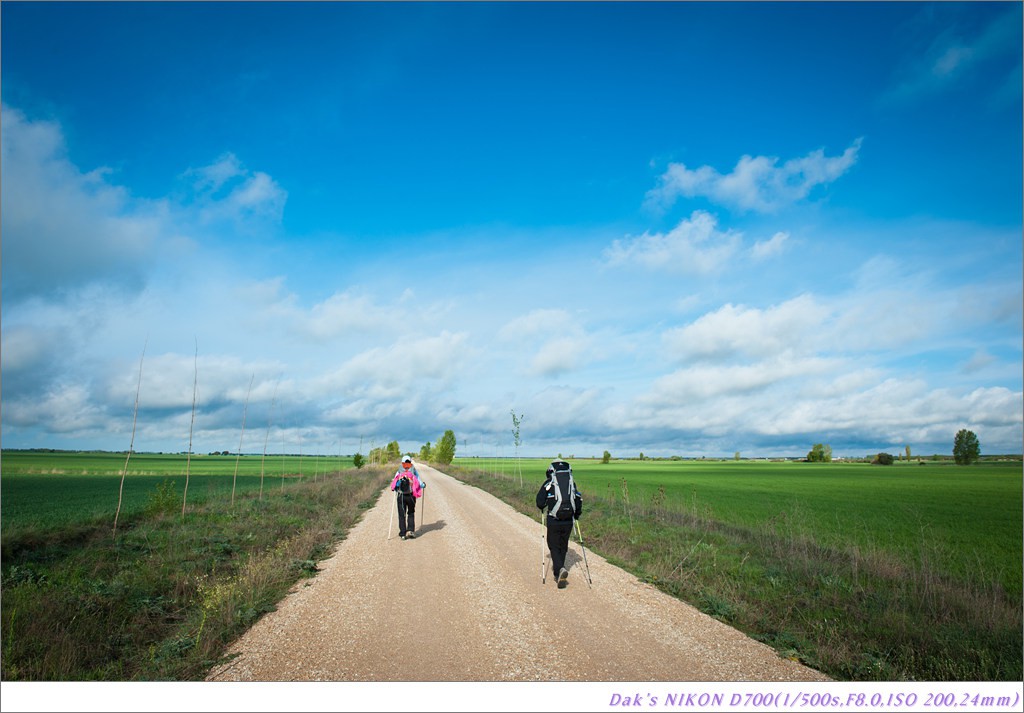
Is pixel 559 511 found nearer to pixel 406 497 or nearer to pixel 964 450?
pixel 406 497

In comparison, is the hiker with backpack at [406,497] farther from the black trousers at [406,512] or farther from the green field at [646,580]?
the green field at [646,580]

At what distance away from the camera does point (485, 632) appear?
21.1 feet

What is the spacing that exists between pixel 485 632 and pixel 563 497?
3181 millimetres

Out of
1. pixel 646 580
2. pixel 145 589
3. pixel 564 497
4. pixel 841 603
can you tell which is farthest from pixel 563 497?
pixel 145 589

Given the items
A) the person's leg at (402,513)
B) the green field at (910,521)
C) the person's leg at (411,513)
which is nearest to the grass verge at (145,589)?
the person's leg at (402,513)

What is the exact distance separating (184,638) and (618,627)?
5957 mm

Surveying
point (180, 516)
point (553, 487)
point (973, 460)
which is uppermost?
point (553, 487)

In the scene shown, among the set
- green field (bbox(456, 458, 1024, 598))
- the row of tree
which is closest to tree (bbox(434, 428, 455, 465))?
green field (bbox(456, 458, 1024, 598))

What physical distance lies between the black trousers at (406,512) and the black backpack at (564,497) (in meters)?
6.53

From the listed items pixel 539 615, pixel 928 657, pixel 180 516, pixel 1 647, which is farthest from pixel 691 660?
pixel 180 516

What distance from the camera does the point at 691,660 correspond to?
569cm

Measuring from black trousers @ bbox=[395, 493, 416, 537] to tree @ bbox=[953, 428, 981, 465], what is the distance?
163537 mm

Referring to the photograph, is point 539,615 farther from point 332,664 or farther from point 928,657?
point 928,657

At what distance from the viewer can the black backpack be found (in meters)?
9.07
